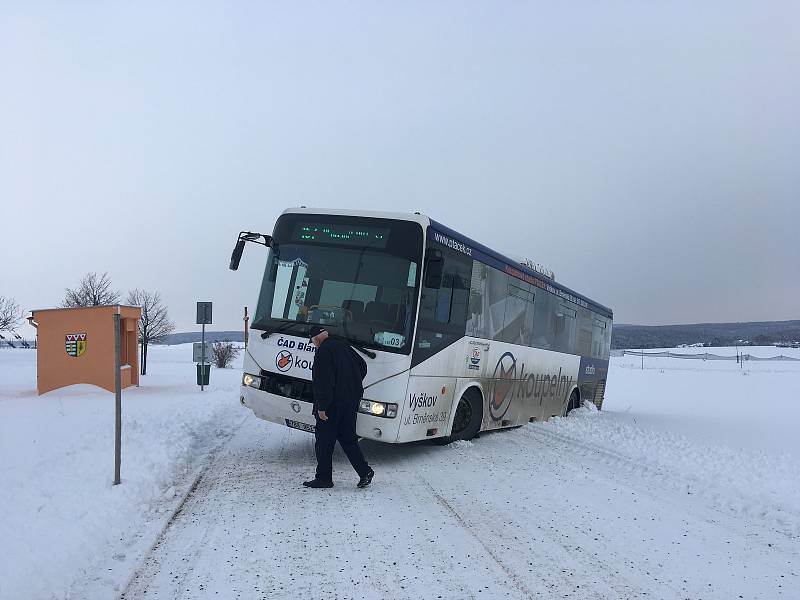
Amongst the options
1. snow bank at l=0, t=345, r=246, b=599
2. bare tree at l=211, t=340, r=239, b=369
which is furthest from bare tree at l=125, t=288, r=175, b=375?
snow bank at l=0, t=345, r=246, b=599

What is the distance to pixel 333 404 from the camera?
7199 mm

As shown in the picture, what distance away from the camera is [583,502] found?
6844 mm

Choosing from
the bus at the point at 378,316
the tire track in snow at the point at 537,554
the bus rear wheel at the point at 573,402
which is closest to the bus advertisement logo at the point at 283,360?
the bus at the point at 378,316

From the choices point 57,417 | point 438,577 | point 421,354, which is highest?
point 421,354

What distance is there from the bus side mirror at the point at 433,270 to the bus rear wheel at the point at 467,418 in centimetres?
217

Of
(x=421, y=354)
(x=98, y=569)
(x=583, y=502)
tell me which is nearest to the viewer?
(x=98, y=569)

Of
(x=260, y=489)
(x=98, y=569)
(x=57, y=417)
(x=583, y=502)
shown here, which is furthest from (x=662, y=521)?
(x=57, y=417)

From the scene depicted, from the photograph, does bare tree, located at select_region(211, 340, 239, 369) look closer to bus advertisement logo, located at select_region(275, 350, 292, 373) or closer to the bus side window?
the bus side window

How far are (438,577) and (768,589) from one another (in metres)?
2.23

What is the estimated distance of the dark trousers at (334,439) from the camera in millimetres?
7102

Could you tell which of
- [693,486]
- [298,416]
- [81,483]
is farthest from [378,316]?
[693,486]

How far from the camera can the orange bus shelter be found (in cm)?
1789

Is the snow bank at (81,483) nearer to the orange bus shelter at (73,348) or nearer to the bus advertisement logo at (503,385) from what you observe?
the orange bus shelter at (73,348)

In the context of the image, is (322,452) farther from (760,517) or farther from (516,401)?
(516,401)
